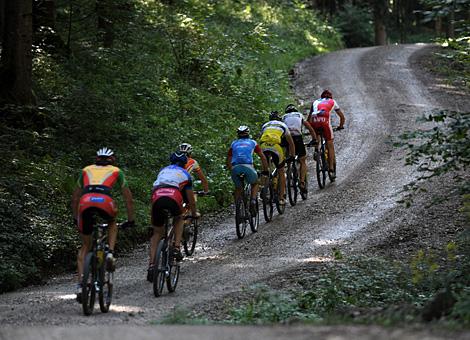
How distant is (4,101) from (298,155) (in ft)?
22.3

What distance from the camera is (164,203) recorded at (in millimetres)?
11547

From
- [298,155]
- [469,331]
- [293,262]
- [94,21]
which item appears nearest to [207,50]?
[94,21]

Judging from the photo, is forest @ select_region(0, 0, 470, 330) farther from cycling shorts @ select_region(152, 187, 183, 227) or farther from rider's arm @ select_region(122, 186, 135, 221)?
rider's arm @ select_region(122, 186, 135, 221)

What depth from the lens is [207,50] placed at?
27.5 m

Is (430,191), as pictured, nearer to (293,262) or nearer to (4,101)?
(293,262)

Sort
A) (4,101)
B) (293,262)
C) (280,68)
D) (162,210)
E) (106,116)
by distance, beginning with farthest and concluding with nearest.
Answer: (280,68), (106,116), (4,101), (293,262), (162,210)

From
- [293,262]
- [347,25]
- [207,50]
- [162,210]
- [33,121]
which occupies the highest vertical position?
[347,25]

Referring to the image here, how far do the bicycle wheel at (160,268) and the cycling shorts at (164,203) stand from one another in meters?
0.43

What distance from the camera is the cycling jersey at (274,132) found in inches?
675

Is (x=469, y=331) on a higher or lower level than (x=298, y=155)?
lower

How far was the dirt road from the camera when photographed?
1078 cm

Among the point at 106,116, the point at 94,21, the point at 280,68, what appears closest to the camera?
the point at 106,116

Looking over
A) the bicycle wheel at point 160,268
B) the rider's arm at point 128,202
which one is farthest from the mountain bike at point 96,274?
the bicycle wheel at point 160,268

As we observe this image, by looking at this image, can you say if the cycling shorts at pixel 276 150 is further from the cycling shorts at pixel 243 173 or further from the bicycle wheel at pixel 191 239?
the bicycle wheel at pixel 191 239
